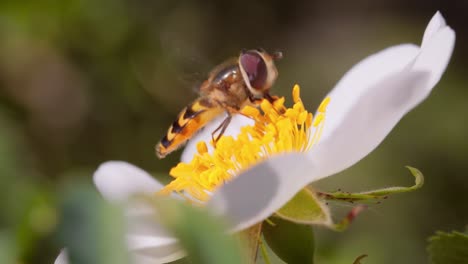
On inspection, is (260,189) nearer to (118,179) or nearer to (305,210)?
(305,210)

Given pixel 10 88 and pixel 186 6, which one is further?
pixel 186 6

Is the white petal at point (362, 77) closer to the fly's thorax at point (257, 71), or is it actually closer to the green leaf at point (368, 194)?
the fly's thorax at point (257, 71)

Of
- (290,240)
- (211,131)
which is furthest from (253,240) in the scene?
(211,131)

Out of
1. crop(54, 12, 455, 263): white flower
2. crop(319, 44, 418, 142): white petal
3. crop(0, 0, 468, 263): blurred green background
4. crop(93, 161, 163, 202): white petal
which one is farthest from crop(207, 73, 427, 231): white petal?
crop(0, 0, 468, 263): blurred green background

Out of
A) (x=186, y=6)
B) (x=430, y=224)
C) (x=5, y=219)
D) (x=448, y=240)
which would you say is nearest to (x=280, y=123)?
(x=448, y=240)

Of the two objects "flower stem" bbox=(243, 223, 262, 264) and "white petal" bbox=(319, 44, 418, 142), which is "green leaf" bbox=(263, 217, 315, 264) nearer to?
"flower stem" bbox=(243, 223, 262, 264)

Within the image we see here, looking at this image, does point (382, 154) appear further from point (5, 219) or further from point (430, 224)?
point (5, 219)
